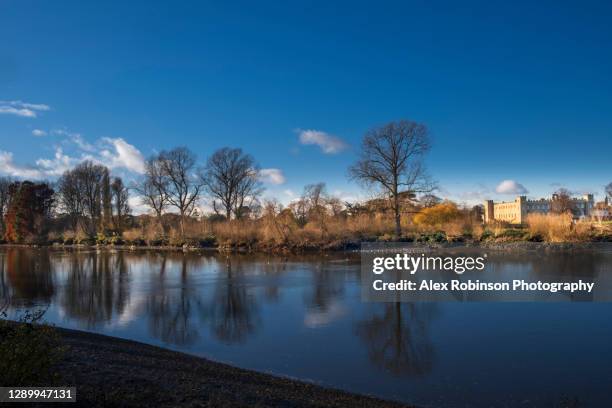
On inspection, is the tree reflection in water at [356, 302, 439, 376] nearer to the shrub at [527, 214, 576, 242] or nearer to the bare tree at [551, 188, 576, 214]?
the shrub at [527, 214, 576, 242]

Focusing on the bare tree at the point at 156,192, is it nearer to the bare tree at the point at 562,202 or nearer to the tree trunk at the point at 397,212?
the tree trunk at the point at 397,212

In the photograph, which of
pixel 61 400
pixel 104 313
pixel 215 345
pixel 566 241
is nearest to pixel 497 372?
pixel 215 345

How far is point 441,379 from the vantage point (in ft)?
22.2

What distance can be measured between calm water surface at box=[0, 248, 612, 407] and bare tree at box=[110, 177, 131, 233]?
37992 millimetres

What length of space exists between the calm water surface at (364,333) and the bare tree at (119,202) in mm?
37992

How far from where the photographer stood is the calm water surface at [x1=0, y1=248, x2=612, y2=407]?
6598 mm

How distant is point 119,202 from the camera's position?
180 feet

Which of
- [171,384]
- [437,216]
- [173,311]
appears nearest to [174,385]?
[171,384]

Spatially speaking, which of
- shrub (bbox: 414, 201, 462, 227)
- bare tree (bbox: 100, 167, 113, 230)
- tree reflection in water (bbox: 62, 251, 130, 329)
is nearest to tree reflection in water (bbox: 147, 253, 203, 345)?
tree reflection in water (bbox: 62, 251, 130, 329)

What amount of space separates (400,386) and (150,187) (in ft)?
147

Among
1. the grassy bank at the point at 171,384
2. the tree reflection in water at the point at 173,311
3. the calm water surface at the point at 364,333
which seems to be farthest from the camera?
the tree reflection in water at the point at 173,311

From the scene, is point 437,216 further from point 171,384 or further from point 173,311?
point 171,384

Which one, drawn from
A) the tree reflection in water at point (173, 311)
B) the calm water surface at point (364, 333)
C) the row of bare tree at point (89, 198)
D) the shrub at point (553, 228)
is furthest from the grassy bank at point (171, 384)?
the row of bare tree at point (89, 198)

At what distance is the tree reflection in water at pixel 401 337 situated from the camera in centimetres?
752
